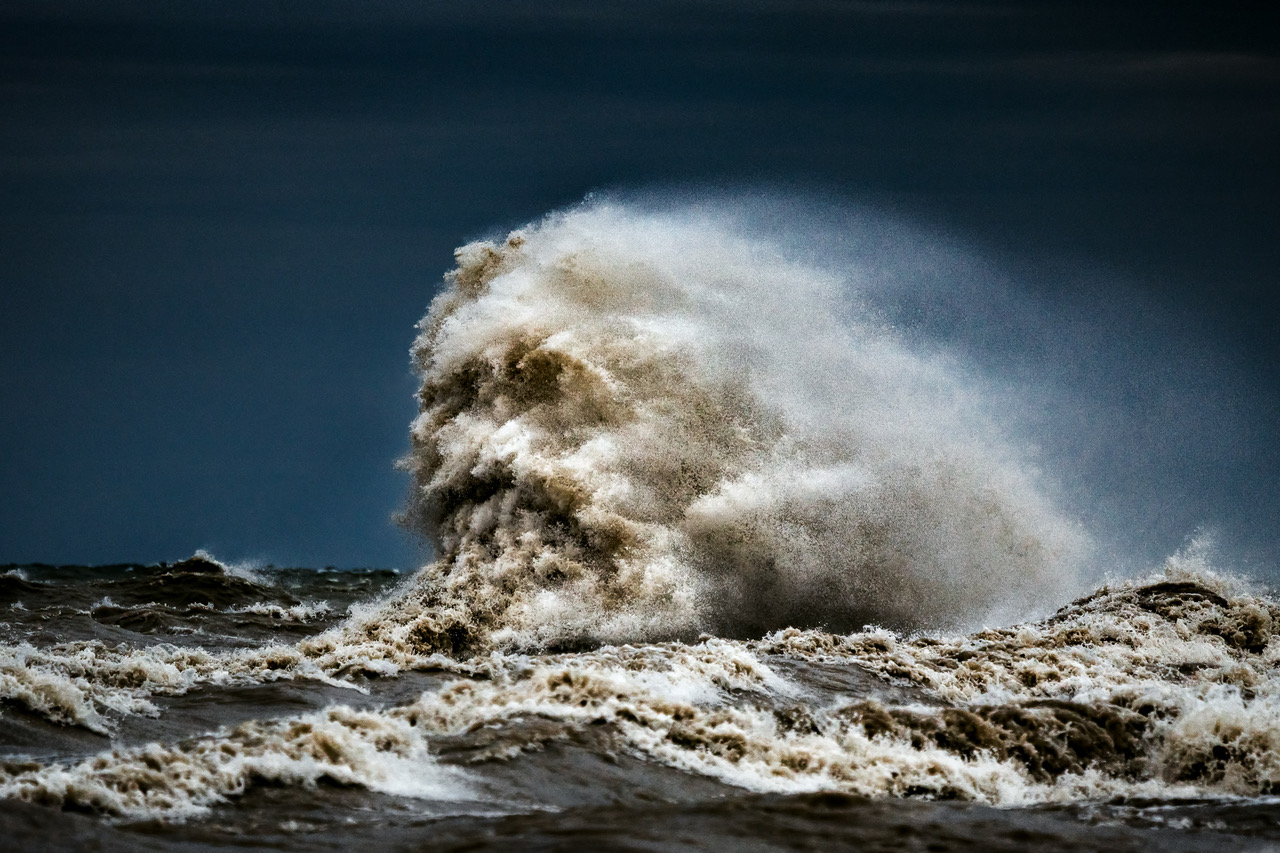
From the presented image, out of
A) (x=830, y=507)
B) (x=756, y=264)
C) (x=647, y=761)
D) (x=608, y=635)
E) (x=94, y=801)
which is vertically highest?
(x=756, y=264)

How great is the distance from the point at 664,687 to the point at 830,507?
822 centimetres

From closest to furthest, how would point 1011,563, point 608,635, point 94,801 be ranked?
point 94,801 < point 608,635 < point 1011,563

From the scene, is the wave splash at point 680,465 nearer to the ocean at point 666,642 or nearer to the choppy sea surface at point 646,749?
the ocean at point 666,642

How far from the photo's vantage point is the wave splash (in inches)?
709

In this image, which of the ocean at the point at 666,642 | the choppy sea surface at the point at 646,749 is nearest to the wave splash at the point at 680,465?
the ocean at the point at 666,642

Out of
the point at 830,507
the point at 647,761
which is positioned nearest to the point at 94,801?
the point at 647,761

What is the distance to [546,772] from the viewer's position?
9750 millimetres

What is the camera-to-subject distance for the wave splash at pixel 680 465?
18.0 metres

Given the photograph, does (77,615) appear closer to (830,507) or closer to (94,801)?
(830,507)

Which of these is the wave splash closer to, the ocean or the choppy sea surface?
the ocean

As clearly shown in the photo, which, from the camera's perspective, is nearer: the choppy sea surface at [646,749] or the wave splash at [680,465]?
the choppy sea surface at [646,749]

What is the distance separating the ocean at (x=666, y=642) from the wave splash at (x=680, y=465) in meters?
0.06

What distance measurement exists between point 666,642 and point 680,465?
155 inches

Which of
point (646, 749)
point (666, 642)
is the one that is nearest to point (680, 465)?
point (666, 642)
